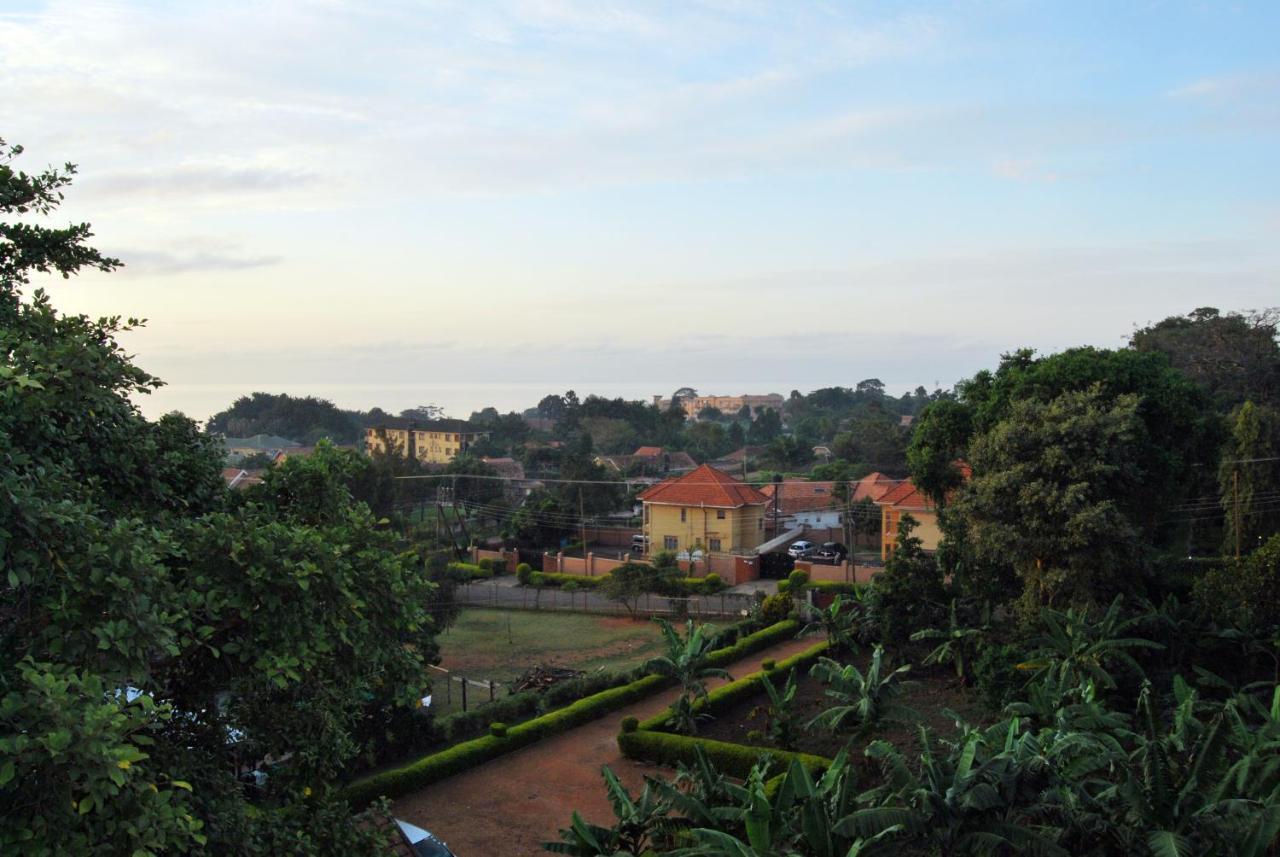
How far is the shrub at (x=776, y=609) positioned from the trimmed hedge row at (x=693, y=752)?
10.6 metres

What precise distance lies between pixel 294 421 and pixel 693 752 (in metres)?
99.9

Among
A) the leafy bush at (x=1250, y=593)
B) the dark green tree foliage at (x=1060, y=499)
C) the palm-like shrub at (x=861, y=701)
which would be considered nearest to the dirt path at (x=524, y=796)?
the palm-like shrub at (x=861, y=701)

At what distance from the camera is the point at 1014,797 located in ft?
35.2

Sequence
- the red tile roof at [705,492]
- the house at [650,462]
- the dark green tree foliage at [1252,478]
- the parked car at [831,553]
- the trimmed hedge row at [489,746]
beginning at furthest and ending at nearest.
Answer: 1. the house at [650,462]
2. the red tile roof at [705,492]
3. the parked car at [831,553]
4. the dark green tree foliage at [1252,478]
5. the trimmed hedge row at [489,746]

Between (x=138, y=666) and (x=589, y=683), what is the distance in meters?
16.3

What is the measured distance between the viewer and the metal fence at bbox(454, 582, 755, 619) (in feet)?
105

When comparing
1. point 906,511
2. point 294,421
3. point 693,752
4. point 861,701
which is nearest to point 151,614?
point 693,752

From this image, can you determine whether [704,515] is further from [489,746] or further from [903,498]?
[489,746]

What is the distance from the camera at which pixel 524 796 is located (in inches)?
623

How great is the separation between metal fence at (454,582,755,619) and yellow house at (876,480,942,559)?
9.03 meters

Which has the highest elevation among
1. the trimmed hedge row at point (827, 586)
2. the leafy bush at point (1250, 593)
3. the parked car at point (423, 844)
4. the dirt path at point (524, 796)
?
the leafy bush at point (1250, 593)

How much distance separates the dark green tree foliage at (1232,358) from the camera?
117 ft

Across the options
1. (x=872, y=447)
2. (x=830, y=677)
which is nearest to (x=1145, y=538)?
(x=830, y=677)

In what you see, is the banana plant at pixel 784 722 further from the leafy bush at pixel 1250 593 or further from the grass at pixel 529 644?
the leafy bush at pixel 1250 593
